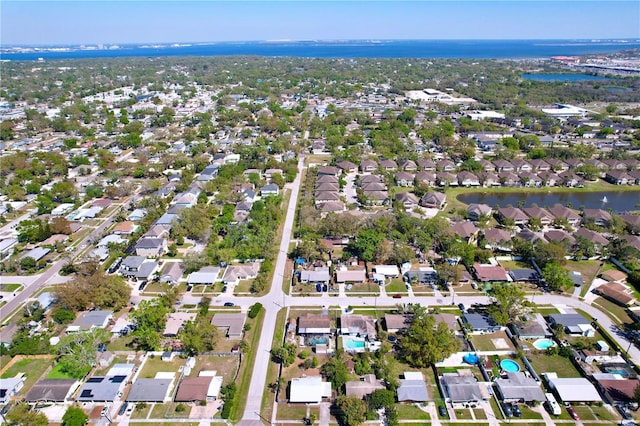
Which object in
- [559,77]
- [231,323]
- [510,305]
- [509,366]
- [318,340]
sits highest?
[559,77]

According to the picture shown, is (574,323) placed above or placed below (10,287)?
above

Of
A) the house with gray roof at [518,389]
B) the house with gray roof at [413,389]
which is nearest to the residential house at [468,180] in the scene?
the house with gray roof at [518,389]

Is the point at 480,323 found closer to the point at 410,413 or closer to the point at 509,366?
the point at 509,366

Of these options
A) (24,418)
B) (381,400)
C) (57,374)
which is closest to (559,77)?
(381,400)

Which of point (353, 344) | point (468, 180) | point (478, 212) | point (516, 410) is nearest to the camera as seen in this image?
point (516, 410)

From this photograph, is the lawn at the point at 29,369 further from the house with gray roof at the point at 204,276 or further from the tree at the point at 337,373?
the tree at the point at 337,373

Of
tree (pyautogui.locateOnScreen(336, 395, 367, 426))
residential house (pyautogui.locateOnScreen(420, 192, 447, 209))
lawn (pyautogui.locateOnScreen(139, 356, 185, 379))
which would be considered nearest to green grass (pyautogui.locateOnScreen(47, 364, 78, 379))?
lawn (pyautogui.locateOnScreen(139, 356, 185, 379))
